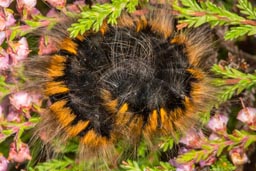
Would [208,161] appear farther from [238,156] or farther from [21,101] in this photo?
[21,101]

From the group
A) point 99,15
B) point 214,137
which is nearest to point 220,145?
point 214,137

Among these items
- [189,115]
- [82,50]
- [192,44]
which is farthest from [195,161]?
[82,50]

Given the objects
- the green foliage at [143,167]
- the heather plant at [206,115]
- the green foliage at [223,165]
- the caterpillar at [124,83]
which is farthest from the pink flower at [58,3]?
the green foliage at [223,165]

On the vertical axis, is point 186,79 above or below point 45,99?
above

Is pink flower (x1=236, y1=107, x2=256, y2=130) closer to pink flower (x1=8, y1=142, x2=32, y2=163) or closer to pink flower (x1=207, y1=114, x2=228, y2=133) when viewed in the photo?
pink flower (x1=207, y1=114, x2=228, y2=133)

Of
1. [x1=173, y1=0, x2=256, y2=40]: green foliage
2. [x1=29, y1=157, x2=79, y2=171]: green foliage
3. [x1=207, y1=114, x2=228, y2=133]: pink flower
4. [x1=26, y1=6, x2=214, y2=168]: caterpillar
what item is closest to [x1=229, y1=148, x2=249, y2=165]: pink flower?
[x1=207, y1=114, x2=228, y2=133]: pink flower

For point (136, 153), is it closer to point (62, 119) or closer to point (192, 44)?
point (62, 119)
